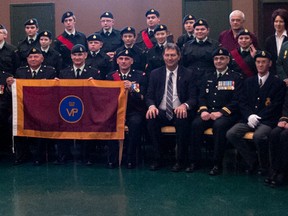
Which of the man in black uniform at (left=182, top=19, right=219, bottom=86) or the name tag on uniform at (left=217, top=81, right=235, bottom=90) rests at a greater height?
the man in black uniform at (left=182, top=19, right=219, bottom=86)

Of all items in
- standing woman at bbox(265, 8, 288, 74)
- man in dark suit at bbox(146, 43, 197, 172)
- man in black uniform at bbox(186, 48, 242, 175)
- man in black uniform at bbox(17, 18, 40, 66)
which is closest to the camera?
man in black uniform at bbox(186, 48, 242, 175)

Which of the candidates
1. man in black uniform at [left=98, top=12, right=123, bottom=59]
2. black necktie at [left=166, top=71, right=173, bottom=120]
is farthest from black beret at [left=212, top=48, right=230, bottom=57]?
man in black uniform at [left=98, top=12, right=123, bottom=59]

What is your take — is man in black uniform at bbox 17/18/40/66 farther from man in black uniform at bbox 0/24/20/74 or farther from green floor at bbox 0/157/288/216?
green floor at bbox 0/157/288/216

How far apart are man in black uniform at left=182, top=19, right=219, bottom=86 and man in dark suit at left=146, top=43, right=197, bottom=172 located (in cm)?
35

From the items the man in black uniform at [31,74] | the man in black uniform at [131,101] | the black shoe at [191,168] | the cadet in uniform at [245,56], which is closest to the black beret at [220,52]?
the cadet in uniform at [245,56]

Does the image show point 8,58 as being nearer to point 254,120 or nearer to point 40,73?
point 40,73

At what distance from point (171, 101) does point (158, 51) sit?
852 millimetres

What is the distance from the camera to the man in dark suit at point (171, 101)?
5.20 meters

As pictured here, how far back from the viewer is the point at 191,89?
540 centimetres

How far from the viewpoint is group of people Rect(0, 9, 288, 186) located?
4969 millimetres

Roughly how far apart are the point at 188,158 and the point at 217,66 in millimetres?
1094

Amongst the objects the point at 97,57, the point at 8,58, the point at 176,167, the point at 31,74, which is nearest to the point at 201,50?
the point at 97,57

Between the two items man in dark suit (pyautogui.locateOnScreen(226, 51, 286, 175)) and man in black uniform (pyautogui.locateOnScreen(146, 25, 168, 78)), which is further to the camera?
man in black uniform (pyautogui.locateOnScreen(146, 25, 168, 78))

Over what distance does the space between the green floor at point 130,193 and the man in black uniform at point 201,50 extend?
1375 mm
